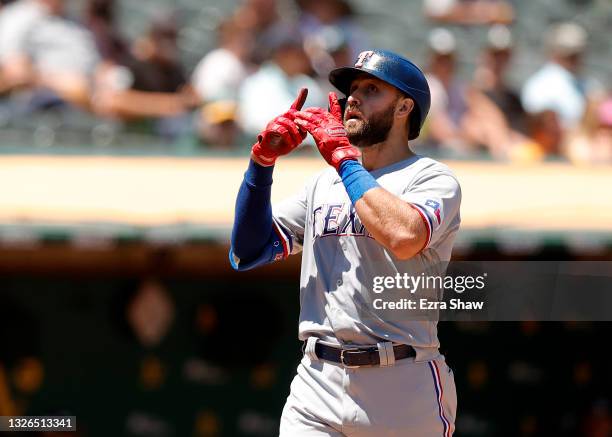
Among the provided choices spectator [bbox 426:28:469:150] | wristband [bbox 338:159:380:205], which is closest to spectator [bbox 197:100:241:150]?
spectator [bbox 426:28:469:150]

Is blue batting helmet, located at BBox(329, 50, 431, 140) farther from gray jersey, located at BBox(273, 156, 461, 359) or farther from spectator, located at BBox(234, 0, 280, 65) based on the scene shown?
spectator, located at BBox(234, 0, 280, 65)

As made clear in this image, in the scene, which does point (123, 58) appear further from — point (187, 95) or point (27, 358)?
point (27, 358)

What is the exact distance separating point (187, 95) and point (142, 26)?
63.3 inches

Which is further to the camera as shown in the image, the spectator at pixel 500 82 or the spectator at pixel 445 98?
the spectator at pixel 500 82

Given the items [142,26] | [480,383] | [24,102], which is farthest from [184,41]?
[480,383]

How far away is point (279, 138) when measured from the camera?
3359 mm

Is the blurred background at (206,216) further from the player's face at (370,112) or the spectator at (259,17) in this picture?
the player's face at (370,112)

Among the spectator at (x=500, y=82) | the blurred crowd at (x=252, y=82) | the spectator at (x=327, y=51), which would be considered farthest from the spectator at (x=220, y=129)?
the spectator at (x=500, y=82)

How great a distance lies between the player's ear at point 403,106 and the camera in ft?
11.1

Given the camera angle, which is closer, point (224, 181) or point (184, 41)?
point (224, 181)

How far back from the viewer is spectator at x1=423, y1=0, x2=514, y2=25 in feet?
29.0

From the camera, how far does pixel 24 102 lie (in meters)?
6.50

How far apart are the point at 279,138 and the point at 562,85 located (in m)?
4.68

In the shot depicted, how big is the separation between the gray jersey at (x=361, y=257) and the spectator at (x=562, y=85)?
4270mm
